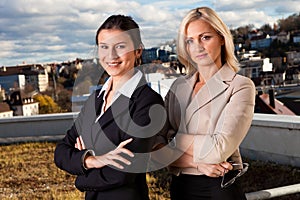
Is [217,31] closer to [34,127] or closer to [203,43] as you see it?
[203,43]

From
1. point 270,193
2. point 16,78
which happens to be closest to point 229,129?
point 270,193

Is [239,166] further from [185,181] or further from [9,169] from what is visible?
[9,169]

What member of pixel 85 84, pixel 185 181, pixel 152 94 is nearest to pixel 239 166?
pixel 185 181

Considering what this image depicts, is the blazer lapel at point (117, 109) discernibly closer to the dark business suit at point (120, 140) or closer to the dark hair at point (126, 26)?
the dark business suit at point (120, 140)

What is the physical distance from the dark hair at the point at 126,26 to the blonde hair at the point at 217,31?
0.11 metres

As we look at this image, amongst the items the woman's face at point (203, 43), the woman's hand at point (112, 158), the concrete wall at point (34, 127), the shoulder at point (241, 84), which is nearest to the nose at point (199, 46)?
the woman's face at point (203, 43)

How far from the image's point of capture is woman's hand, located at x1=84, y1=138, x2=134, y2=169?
3.73ft

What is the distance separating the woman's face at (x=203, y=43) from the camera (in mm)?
1181

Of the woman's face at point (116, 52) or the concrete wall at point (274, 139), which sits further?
the concrete wall at point (274, 139)

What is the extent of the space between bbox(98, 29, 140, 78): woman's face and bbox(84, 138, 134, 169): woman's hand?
19 cm

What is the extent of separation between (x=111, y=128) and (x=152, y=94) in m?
0.13

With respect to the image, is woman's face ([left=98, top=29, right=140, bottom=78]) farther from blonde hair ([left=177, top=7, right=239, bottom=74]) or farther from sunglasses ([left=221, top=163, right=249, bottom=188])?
sunglasses ([left=221, top=163, right=249, bottom=188])

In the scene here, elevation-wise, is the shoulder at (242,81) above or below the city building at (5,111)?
above

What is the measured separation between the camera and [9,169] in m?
5.23
